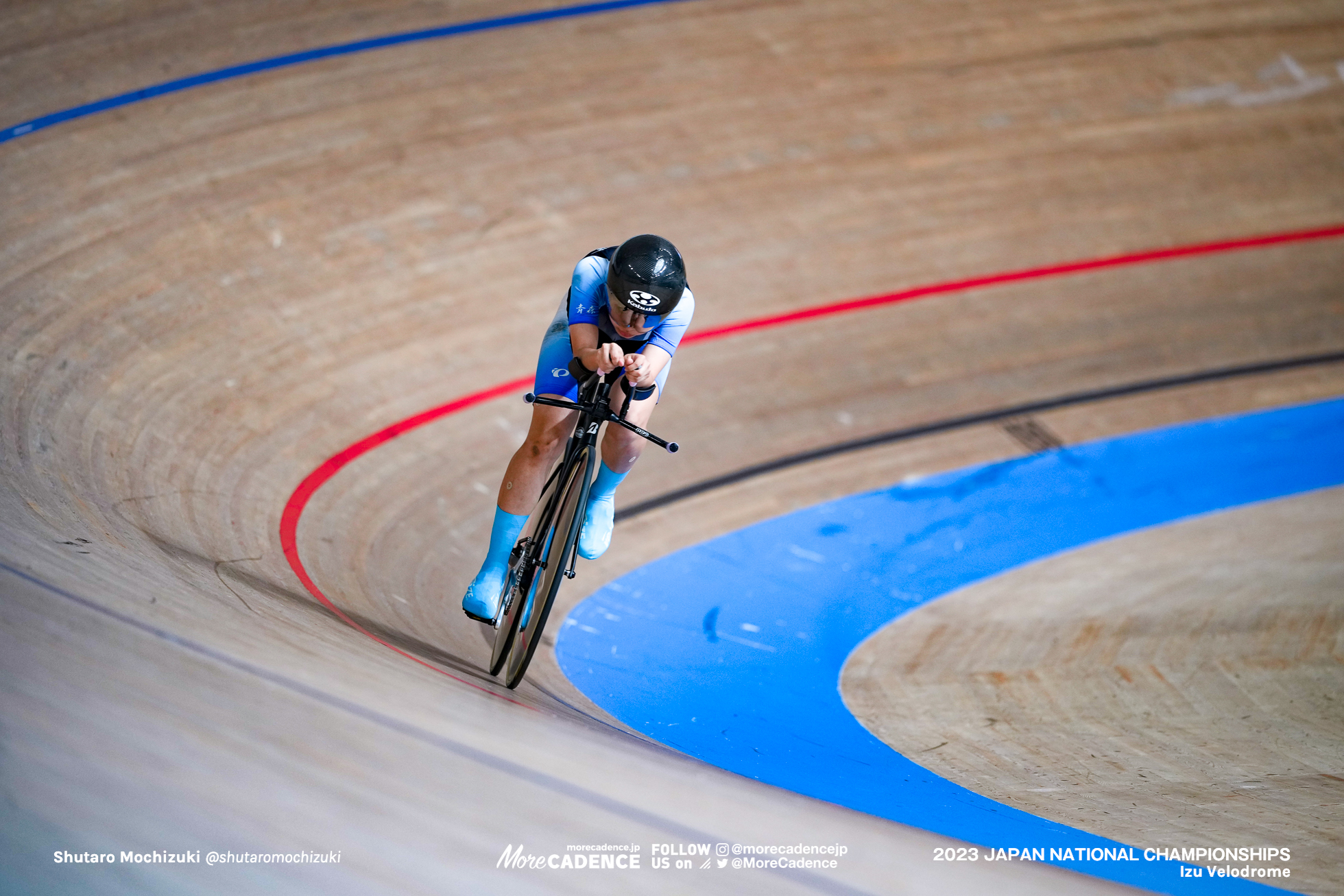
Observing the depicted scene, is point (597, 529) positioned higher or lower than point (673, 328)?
lower

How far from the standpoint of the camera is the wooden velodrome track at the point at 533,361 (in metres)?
1.83

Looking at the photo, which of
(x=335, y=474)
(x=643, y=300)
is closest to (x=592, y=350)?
(x=643, y=300)

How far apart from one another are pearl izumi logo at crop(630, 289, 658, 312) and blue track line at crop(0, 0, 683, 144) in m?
3.29

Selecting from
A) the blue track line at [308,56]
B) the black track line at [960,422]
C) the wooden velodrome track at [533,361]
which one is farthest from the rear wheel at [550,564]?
the blue track line at [308,56]

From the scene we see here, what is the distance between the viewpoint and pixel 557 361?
2.64 metres

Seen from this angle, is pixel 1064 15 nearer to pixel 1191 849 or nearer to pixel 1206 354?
pixel 1206 354

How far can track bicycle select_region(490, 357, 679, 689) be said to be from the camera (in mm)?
2438

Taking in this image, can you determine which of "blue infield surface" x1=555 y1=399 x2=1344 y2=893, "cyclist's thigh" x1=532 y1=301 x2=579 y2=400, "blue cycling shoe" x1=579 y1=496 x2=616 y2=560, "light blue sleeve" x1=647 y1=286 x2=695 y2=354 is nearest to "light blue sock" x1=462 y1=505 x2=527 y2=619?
"blue cycling shoe" x1=579 y1=496 x2=616 y2=560

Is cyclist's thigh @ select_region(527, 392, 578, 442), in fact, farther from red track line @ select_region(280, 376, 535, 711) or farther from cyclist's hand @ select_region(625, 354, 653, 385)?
red track line @ select_region(280, 376, 535, 711)

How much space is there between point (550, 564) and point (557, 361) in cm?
48

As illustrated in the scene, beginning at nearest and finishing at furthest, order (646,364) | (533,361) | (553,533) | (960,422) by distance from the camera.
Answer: (646,364), (553,533), (533,361), (960,422)

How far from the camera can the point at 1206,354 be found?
481 cm

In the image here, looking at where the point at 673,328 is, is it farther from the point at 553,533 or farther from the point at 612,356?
the point at 553,533

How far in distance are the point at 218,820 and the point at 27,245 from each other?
9.90ft
